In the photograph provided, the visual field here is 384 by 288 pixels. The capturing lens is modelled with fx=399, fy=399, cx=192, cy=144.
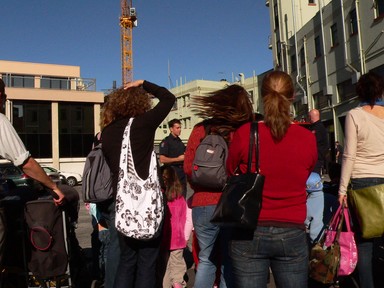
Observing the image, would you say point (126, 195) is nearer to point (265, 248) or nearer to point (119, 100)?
point (119, 100)

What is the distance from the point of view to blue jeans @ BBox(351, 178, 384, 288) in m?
3.43

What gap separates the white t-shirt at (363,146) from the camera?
3.39m

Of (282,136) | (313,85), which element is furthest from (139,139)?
(313,85)

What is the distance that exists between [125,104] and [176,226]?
1.77m

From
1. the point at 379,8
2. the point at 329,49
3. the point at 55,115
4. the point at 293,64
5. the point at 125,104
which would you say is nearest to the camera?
the point at 125,104

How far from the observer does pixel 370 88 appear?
11.7 ft

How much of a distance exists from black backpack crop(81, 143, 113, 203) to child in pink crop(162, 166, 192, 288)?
1.07 metres

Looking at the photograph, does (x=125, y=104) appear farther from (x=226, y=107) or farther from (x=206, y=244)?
(x=206, y=244)

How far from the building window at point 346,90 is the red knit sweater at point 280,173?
21.8m

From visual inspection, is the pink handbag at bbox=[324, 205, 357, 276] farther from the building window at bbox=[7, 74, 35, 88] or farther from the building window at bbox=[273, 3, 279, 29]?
the building window at bbox=[7, 74, 35, 88]

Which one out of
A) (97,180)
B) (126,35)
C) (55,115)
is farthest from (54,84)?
(126,35)

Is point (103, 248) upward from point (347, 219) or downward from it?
downward

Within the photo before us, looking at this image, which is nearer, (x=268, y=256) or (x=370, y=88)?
(x=268, y=256)

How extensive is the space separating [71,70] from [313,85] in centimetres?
2807
